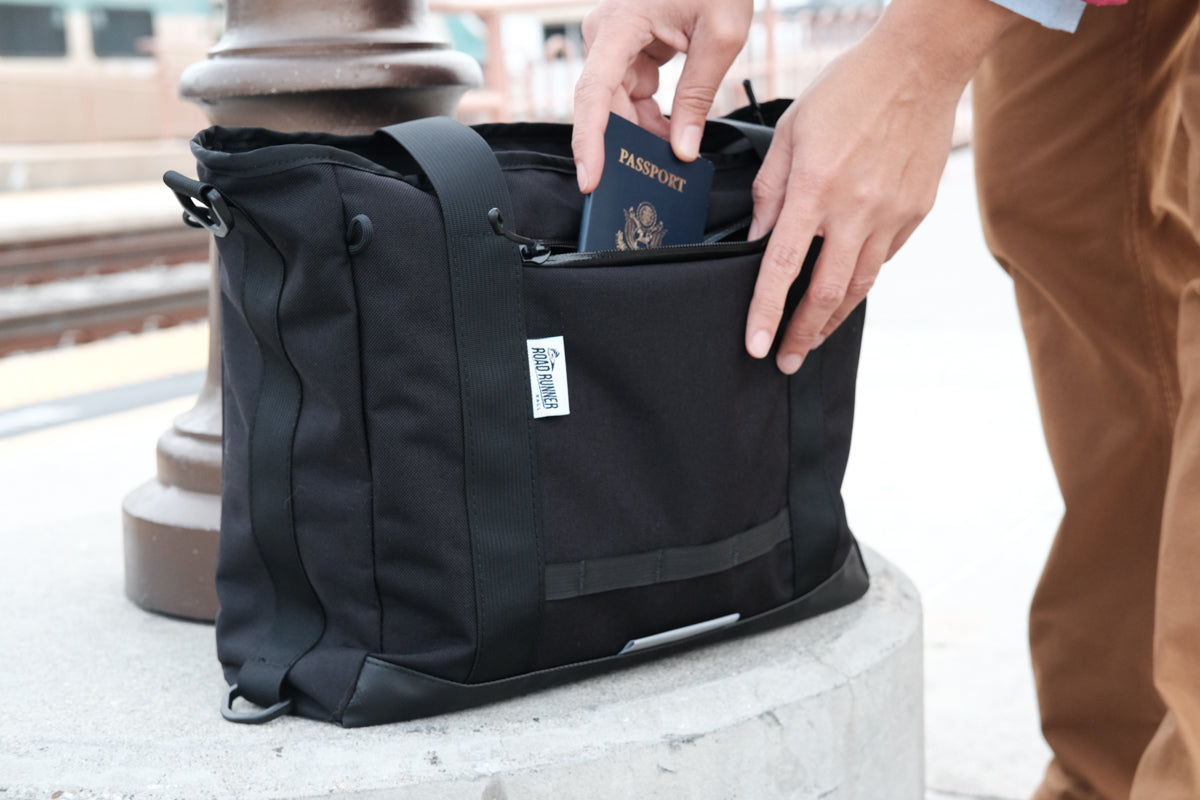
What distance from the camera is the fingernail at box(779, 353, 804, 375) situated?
143 centimetres

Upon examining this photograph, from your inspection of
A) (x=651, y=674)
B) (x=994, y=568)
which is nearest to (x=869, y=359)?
(x=994, y=568)

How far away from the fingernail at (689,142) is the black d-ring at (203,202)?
1.67 ft

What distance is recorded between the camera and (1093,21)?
1.49 meters

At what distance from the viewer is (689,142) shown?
1.42 metres

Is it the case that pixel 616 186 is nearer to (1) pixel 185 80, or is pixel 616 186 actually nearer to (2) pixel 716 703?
(2) pixel 716 703

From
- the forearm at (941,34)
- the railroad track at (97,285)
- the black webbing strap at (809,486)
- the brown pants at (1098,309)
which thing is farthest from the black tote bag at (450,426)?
the railroad track at (97,285)

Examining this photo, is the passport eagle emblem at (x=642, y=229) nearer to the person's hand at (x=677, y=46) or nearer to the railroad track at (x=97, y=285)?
the person's hand at (x=677, y=46)

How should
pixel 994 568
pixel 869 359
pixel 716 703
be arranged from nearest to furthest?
pixel 716 703 < pixel 994 568 < pixel 869 359

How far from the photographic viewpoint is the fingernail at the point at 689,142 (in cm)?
141

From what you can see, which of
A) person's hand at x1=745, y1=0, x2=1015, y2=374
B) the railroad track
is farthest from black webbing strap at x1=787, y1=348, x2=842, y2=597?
the railroad track

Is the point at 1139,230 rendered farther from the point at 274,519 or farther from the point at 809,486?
the point at 274,519

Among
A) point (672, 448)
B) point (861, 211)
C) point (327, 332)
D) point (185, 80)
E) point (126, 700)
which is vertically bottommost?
point (126, 700)

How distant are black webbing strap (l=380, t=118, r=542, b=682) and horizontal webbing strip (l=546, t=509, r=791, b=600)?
4 cm

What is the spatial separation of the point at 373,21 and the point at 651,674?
94 cm
